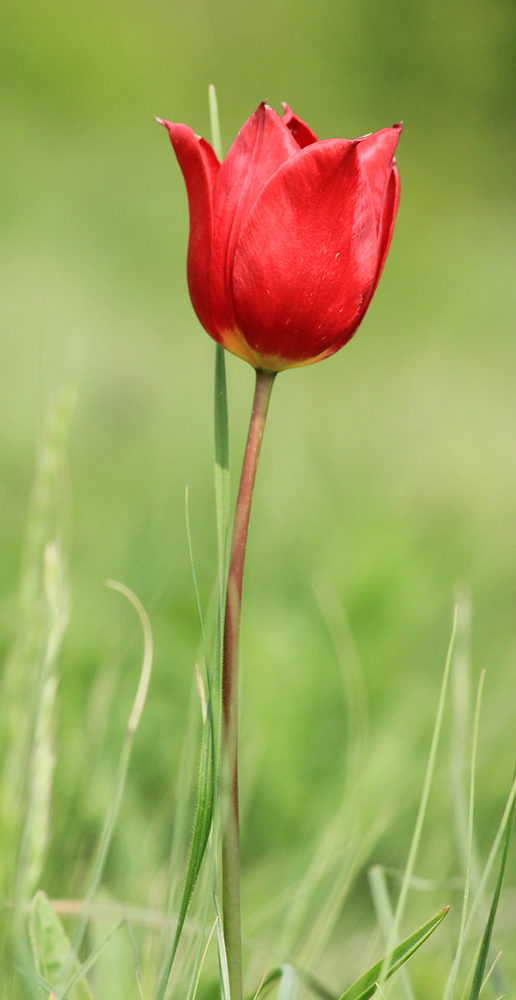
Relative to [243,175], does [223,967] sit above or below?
below

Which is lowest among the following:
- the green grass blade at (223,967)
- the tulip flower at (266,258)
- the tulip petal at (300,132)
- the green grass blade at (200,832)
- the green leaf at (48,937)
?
the green leaf at (48,937)

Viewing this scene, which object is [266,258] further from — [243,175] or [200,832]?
[200,832]

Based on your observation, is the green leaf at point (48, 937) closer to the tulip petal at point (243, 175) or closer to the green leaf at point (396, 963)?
the green leaf at point (396, 963)

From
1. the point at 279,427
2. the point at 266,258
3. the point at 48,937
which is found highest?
the point at 279,427

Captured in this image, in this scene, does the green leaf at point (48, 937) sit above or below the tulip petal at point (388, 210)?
below

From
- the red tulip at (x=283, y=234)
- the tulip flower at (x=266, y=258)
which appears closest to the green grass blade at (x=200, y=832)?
the tulip flower at (x=266, y=258)

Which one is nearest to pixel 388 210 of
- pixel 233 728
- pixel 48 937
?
pixel 233 728
